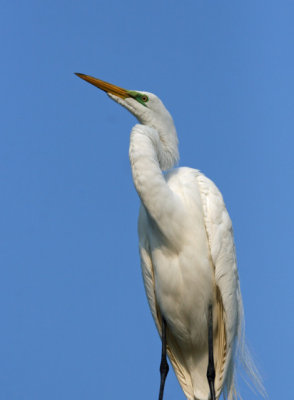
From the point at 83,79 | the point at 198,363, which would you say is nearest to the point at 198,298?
the point at 198,363

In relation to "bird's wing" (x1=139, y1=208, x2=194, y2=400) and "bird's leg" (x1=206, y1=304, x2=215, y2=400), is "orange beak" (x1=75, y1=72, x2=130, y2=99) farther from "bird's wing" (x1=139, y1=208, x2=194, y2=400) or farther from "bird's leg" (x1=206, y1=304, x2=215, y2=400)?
"bird's leg" (x1=206, y1=304, x2=215, y2=400)

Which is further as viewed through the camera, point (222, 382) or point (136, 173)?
point (222, 382)

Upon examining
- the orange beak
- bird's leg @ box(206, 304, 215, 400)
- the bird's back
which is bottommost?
bird's leg @ box(206, 304, 215, 400)

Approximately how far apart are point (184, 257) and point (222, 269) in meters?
0.24

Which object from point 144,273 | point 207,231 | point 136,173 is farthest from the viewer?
point 144,273

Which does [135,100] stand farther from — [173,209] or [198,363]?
[198,363]

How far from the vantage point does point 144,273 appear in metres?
3.88

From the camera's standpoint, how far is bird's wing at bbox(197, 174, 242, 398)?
362cm

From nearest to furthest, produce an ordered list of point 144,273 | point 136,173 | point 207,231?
point 136,173
point 207,231
point 144,273

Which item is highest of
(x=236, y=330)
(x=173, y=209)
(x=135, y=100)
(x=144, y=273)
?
(x=135, y=100)

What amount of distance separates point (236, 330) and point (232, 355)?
0.49 ft

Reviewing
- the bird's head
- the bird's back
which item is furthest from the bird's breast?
the bird's head

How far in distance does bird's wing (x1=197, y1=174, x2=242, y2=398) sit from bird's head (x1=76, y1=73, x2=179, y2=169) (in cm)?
25

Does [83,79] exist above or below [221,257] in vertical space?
above
